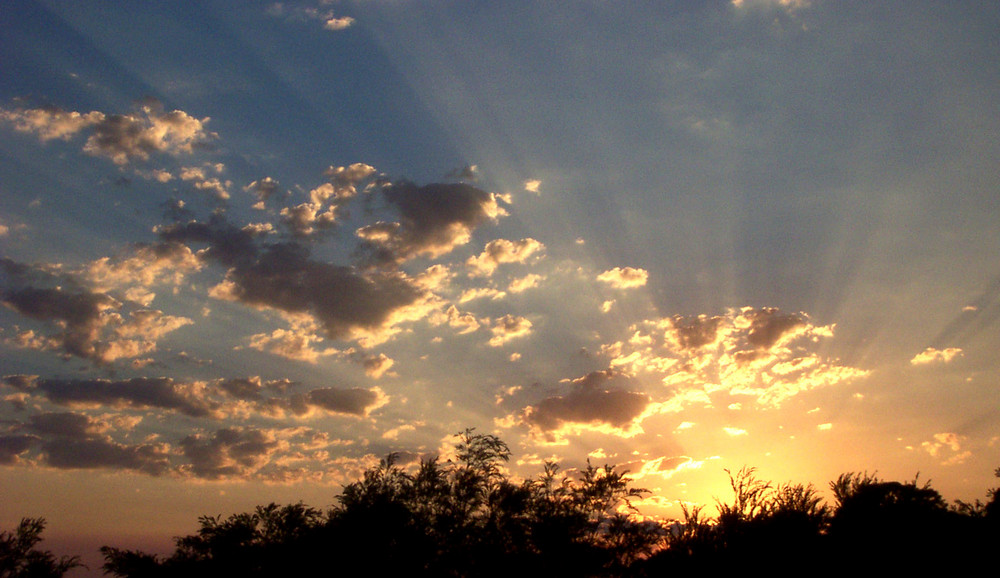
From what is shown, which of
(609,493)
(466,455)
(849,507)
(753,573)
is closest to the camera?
(753,573)

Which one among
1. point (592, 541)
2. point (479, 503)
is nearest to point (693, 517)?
point (592, 541)

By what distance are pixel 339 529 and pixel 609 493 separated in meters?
16.7

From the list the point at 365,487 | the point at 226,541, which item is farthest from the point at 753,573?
the point at 226,541

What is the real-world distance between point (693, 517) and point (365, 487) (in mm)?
20820

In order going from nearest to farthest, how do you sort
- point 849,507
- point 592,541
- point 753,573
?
point 753,573 → point 592,541 → point 849,507

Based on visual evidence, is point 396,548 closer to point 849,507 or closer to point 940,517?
point 849,507

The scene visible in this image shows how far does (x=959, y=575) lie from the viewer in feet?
112

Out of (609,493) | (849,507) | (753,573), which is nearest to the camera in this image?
(753,573)

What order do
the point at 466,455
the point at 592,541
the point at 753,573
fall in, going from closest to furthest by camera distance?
the point at 753,573 < the point at 592,541 < the point at 466,455

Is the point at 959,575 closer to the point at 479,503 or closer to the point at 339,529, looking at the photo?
the point at 479,503

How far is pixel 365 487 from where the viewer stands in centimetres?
3953

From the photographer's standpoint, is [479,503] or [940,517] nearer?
[479,503]

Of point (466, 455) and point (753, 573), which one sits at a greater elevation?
point (466, 455)

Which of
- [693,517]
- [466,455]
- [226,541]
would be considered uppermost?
[466,455]
